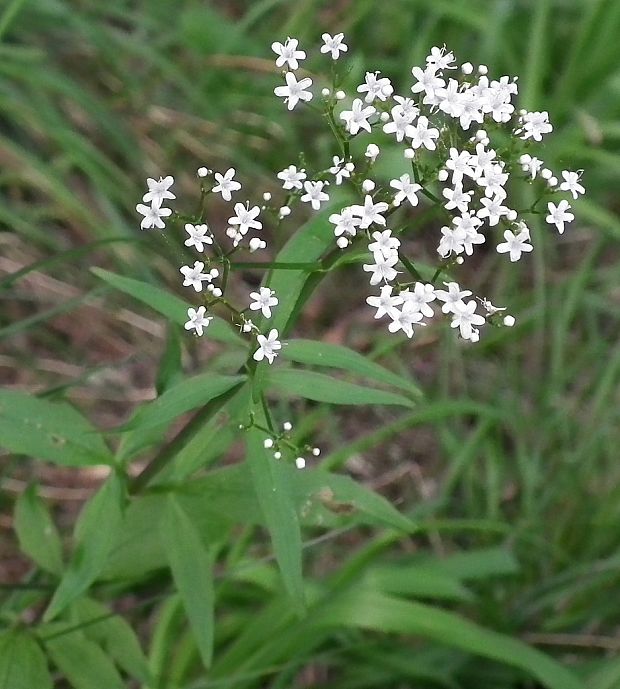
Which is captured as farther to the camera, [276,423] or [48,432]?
[276,423]

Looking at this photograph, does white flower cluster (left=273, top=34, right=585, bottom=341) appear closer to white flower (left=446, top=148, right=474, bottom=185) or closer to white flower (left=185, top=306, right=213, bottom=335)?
white flower (left=446, top=148, right=474, bottom=185)

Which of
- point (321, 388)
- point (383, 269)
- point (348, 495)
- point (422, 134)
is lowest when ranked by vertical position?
point (348, 495)

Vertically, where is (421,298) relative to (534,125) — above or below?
below

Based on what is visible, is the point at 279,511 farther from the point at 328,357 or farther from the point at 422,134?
the point at 422,134

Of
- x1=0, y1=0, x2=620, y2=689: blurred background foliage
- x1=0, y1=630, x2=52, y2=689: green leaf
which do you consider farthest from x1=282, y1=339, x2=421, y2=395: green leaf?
x1=0, y1=0, x2=620, y2=689: blurred background foliage

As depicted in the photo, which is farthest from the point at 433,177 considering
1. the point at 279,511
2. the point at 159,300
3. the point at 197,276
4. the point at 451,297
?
the point at 279,511
